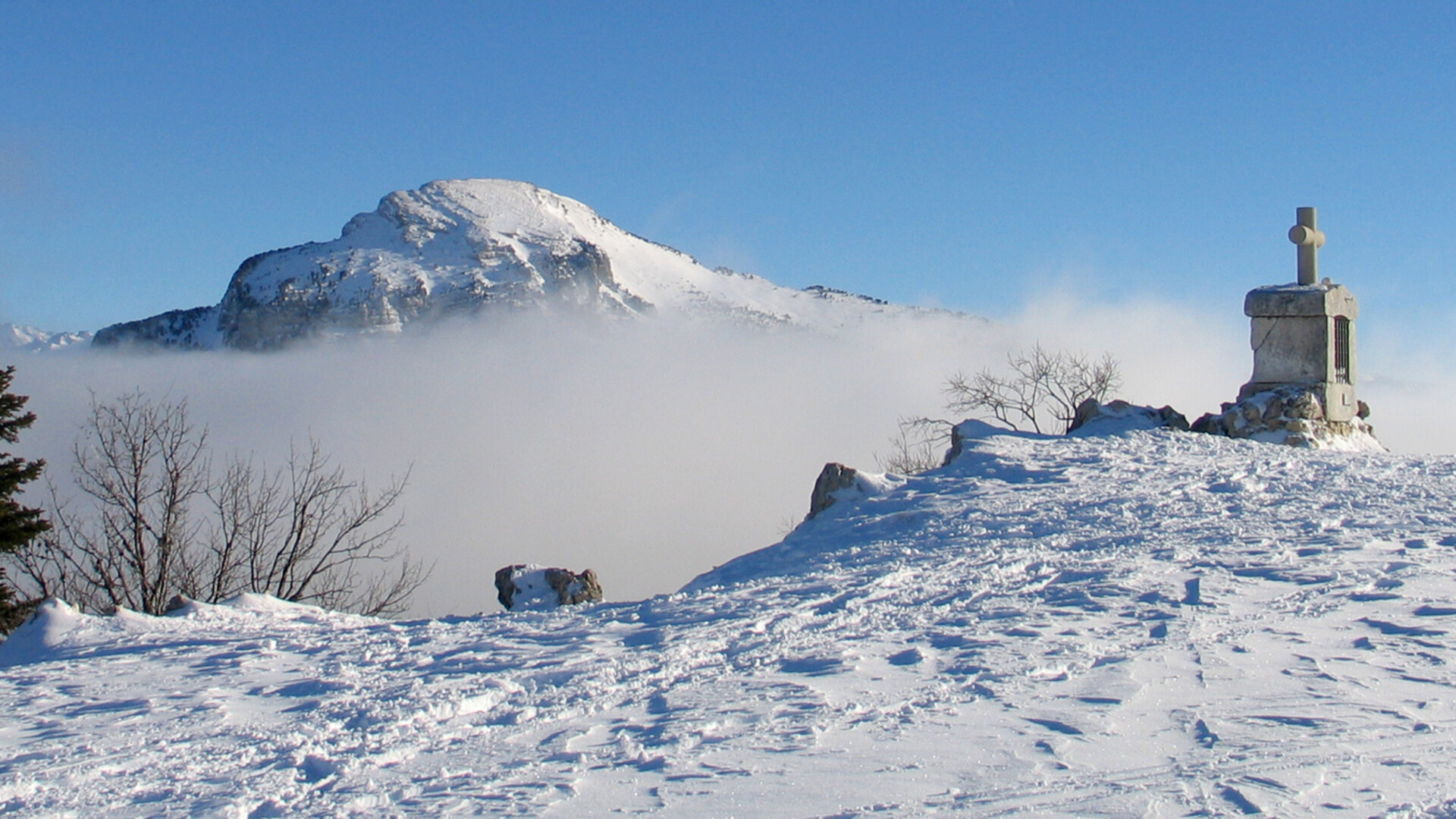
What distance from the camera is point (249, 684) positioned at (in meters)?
6.93

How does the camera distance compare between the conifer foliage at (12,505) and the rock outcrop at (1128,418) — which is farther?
the conifer foliage at (12,505)

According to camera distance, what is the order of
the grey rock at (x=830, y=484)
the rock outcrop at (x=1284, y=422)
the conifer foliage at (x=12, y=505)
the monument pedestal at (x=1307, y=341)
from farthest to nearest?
the conifer foliage at (x=12, y=505) → the monument pedestal at (x=1307, y=341) → the rock outcrop at (x=1284, y=422) → the grey rock at (x=830, y=484)

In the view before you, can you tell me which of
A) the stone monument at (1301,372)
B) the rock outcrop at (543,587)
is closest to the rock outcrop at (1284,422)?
the stone monument at (1301,372)

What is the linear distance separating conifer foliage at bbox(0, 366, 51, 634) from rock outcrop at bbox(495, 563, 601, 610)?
11.4 metres

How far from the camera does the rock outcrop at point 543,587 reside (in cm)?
1183

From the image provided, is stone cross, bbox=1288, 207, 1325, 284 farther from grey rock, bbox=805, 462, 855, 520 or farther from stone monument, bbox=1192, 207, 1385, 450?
grey rock, bbox=805, 462, 855, 520

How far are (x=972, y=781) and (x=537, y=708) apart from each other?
89.4 inches

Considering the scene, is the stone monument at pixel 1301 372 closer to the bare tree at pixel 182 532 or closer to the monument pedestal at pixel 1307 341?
the monument pedestal at pixel 1307 341

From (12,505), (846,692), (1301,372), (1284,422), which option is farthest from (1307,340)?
(12,505)

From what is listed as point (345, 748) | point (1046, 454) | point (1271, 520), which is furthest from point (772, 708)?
point (1046, 454)

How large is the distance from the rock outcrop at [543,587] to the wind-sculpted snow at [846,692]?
1.54m

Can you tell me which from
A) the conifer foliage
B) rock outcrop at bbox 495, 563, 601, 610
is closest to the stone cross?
rock outcrop at bbox 495, 563, 601, 610

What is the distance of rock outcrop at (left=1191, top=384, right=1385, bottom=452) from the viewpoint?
51.9 feet

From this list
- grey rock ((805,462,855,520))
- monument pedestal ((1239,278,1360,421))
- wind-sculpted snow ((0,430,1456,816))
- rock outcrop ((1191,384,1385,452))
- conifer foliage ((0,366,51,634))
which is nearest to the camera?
wind-sculpted snow ((0,430,1456,816))
